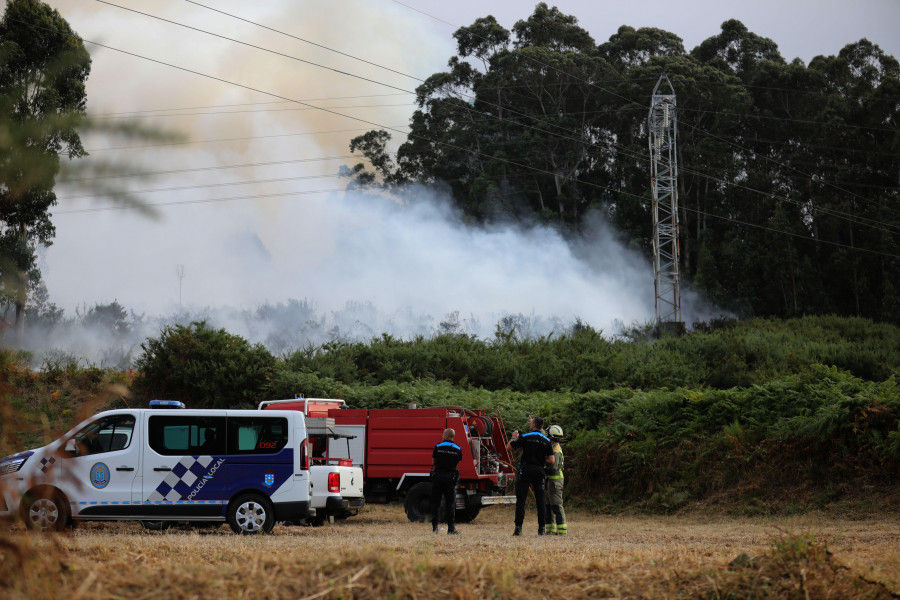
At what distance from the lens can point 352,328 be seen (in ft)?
170

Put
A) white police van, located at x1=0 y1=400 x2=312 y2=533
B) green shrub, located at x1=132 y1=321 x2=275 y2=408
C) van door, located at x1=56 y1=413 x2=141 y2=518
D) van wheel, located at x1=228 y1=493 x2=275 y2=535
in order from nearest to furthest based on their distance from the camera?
van door, located at x1=56 y1=413 x2=141 y2=518 < white police van, located at x1=0 y1=400 x2=312 y2=533 < van wheel, located at x1=228 y1=493 x2=275 y2=535 < green shrub, located at x1=132 y1=321 x2=275 y2=408

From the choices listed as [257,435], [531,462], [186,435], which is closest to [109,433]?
[186,435]

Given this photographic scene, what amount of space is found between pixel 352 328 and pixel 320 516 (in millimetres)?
33863

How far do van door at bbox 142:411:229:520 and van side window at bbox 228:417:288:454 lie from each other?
18 cm

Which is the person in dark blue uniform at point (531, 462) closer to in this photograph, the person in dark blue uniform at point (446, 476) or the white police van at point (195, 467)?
the person in dark blue uniform at point (446, 476)

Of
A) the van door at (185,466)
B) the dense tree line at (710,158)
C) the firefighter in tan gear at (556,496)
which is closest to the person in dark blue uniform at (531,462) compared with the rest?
the firefighter in tan gear at (556,496)

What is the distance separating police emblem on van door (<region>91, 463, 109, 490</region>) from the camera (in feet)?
46.8

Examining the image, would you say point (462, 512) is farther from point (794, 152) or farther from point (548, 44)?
point (548, 44)

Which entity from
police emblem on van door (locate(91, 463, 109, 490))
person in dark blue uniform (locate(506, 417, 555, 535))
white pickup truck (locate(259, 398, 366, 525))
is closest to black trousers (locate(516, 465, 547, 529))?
person in dark blue uniform (locate(506, 417, 555, 535))

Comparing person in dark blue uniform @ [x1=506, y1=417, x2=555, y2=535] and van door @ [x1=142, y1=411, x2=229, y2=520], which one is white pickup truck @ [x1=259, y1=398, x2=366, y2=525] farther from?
person in dark blue uniform @ [x1=506, y1=417, x2=555, y2=535]

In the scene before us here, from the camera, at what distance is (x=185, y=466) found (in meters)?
14.6

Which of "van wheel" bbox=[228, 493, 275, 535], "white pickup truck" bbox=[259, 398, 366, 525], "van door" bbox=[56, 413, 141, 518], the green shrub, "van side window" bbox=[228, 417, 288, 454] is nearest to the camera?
"van door" bbox=[56, 413, 141, 518]

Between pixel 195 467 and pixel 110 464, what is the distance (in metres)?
1.35

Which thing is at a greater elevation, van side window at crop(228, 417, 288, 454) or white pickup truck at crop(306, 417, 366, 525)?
van side window at crop(228, 417, 288, 454)
